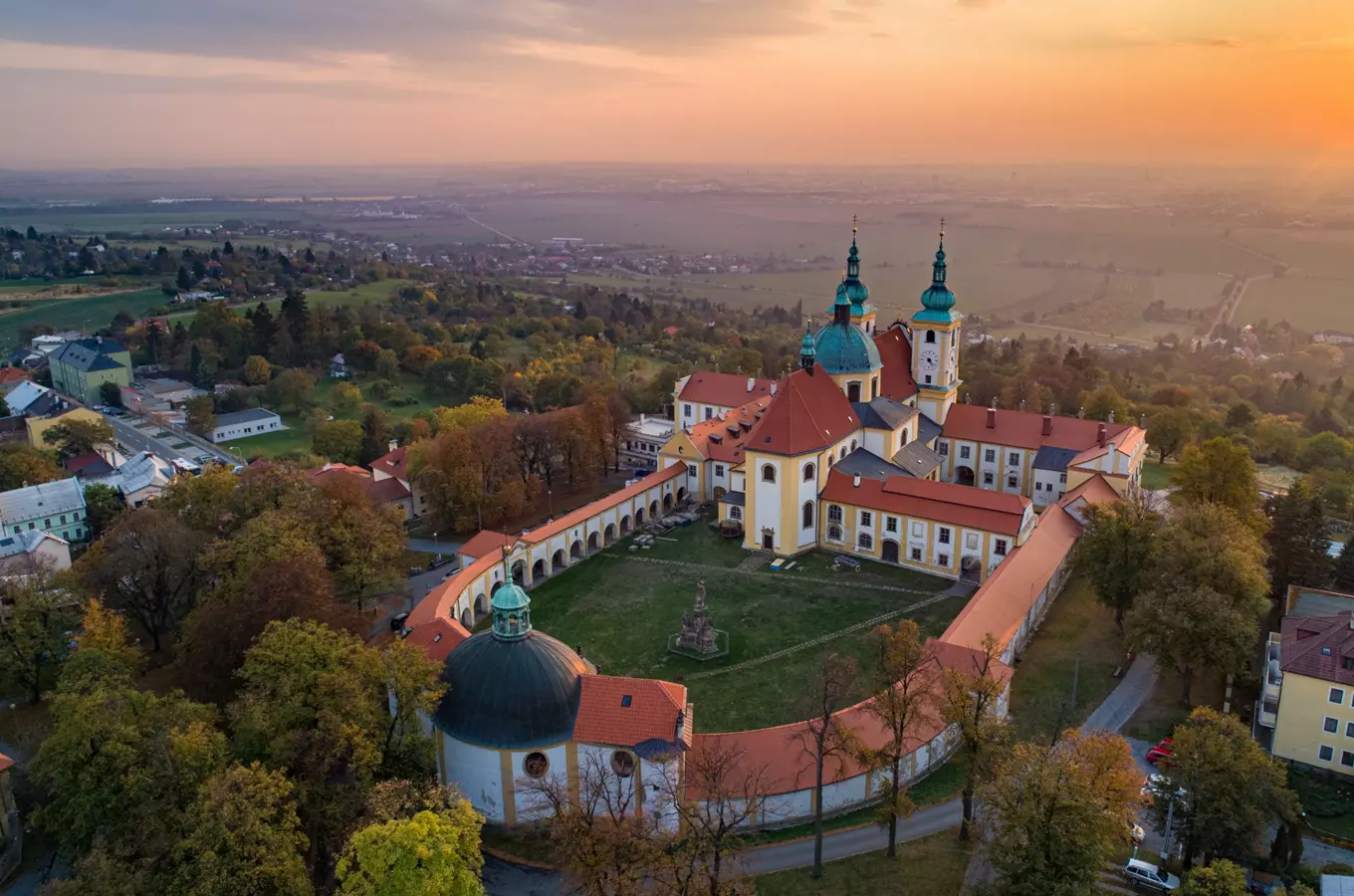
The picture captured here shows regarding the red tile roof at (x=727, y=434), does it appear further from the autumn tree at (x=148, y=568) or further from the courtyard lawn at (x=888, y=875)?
the courtyard lawn at (x=888, y=875)

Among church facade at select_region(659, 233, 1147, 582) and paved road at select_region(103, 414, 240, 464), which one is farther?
paved road at select_region(103, 414, 240, 464)

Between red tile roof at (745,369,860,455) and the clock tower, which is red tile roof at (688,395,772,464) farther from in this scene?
the clock tower

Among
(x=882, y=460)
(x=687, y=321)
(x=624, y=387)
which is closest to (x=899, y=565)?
(x=882, y=460)

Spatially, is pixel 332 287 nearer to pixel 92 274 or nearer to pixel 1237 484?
pixel 92 274

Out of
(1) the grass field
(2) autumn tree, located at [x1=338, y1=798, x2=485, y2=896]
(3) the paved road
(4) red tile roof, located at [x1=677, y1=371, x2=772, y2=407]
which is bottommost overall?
(3) the paved road

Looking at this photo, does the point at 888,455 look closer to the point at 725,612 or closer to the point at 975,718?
the point at 725,612

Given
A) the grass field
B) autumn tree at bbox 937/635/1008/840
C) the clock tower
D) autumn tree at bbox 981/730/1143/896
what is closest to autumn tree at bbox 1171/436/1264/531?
the grass field
